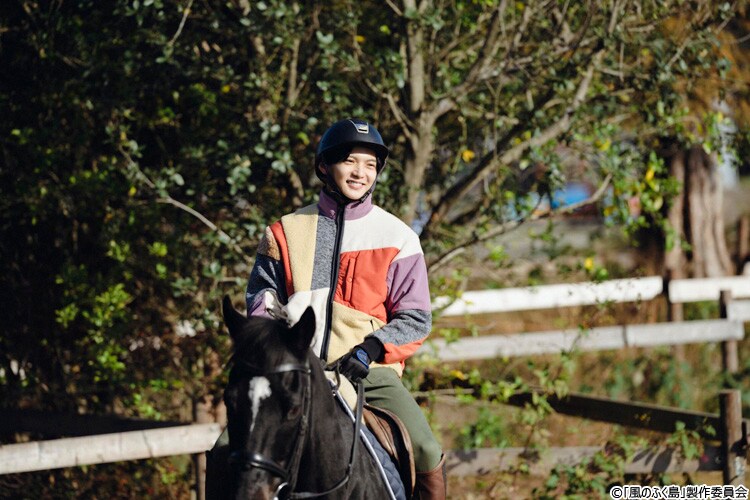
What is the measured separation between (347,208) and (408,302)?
535 millimetres

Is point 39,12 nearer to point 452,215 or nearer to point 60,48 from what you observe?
point 60,48

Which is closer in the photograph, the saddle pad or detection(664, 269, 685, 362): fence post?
the saddle pad

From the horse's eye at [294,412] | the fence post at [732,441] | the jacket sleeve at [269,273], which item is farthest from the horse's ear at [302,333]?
the fence post at [732,441]

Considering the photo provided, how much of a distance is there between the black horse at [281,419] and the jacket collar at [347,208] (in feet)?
3.14

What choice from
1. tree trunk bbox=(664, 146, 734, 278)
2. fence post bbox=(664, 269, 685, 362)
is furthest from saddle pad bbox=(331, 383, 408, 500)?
tree trunk bbox=(664, 146, 734, 278)

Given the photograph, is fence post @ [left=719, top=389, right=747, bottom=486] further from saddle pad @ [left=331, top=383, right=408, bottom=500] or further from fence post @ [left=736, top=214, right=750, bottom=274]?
fence post @ [left=736, top=214, right=750, bottom=274]

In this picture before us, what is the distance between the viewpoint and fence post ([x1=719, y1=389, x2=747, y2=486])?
6.82 meters

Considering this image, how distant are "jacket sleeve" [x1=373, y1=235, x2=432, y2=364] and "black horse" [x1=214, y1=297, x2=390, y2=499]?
575 millimetres

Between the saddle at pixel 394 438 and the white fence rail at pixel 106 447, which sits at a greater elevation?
the saddle at pixel 394 438

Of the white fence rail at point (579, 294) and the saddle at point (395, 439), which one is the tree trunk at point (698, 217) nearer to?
the white fence rail at point (579, 294)

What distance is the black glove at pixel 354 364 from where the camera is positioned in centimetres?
377

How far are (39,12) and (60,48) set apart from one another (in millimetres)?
337

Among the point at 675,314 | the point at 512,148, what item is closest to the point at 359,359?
Result: the point at 512,148

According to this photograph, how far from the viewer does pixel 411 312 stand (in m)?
4.14
